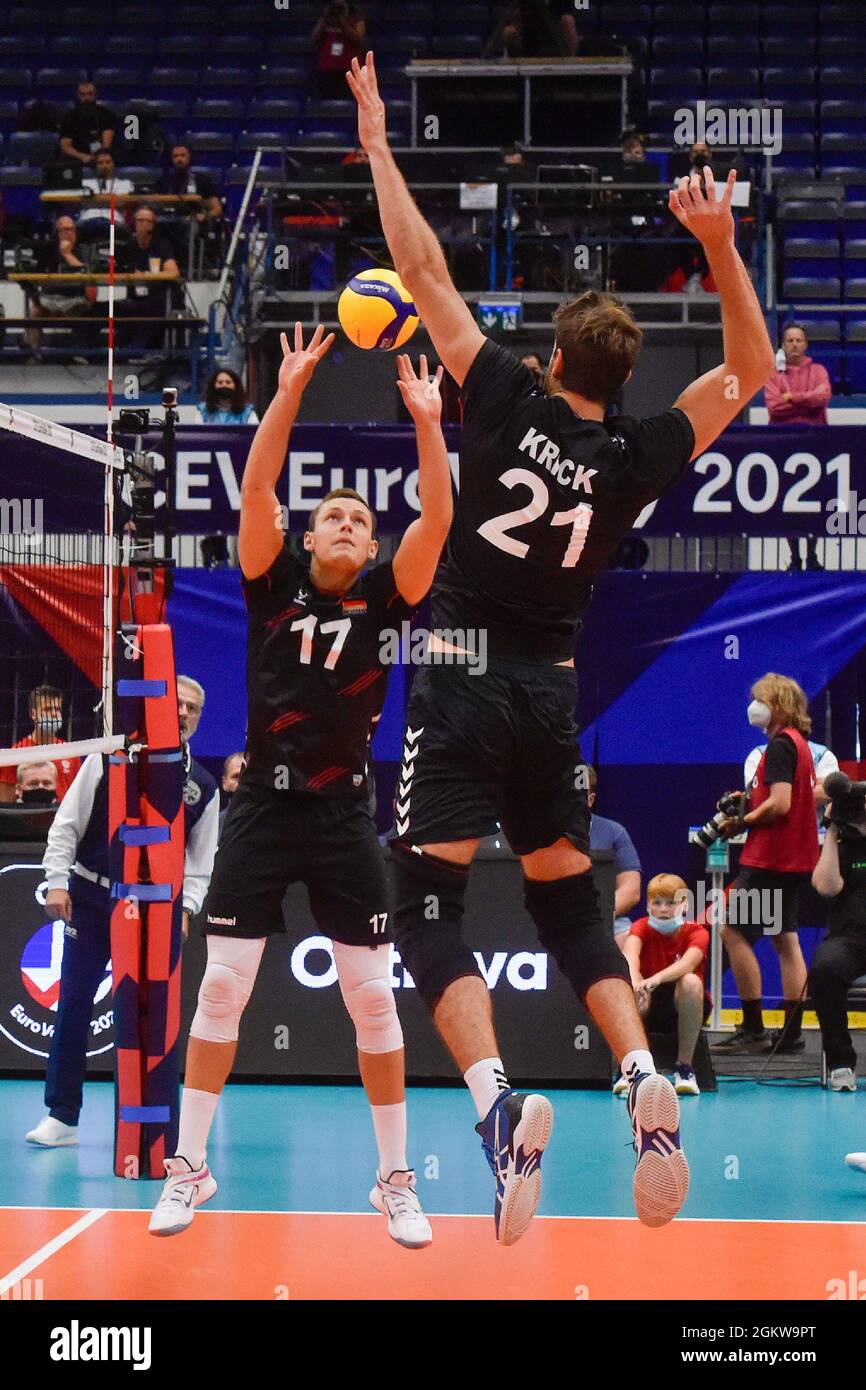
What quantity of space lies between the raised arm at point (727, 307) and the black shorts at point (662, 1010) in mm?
4955

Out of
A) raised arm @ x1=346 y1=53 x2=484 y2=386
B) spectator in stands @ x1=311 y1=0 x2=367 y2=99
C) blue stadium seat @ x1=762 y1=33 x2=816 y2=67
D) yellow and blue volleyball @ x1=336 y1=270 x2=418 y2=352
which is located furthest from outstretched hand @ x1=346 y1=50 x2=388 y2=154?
blue stadium seat @ x1=762 y1=33 x2=816 y2=67

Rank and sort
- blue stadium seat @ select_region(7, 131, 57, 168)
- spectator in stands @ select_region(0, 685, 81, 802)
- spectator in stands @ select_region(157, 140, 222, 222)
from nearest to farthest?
spectator in stands @ select_region(0, 685, 81, 802), spectator in stands @ select_region(157, 140, 222, 222), blue stadium seat @ select_region(7, 131, 57, 168)

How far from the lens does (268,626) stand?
526 centimetres

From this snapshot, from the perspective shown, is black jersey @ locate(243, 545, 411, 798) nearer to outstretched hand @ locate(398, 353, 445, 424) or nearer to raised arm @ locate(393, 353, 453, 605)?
raised arm @ locate(393, 353, 453, 605)

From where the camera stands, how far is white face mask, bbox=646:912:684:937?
9.11 m

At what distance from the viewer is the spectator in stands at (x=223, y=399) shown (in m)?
12.8

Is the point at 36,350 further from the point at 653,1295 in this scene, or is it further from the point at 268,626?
the point at 653,1295

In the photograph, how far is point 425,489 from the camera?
4.78m

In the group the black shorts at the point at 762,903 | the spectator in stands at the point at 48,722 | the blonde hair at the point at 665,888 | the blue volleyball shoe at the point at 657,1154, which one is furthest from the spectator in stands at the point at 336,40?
the blue volleyball shoe at the point at 657,1154

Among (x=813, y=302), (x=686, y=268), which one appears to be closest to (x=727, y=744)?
(x=686, y=268)

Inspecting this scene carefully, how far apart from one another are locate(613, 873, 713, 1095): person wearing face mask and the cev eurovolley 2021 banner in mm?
2598

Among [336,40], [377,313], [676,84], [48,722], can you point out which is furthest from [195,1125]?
[676,84]

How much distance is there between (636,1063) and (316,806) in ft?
4.94

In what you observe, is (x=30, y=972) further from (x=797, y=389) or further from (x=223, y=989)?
(x=797, y=389)
